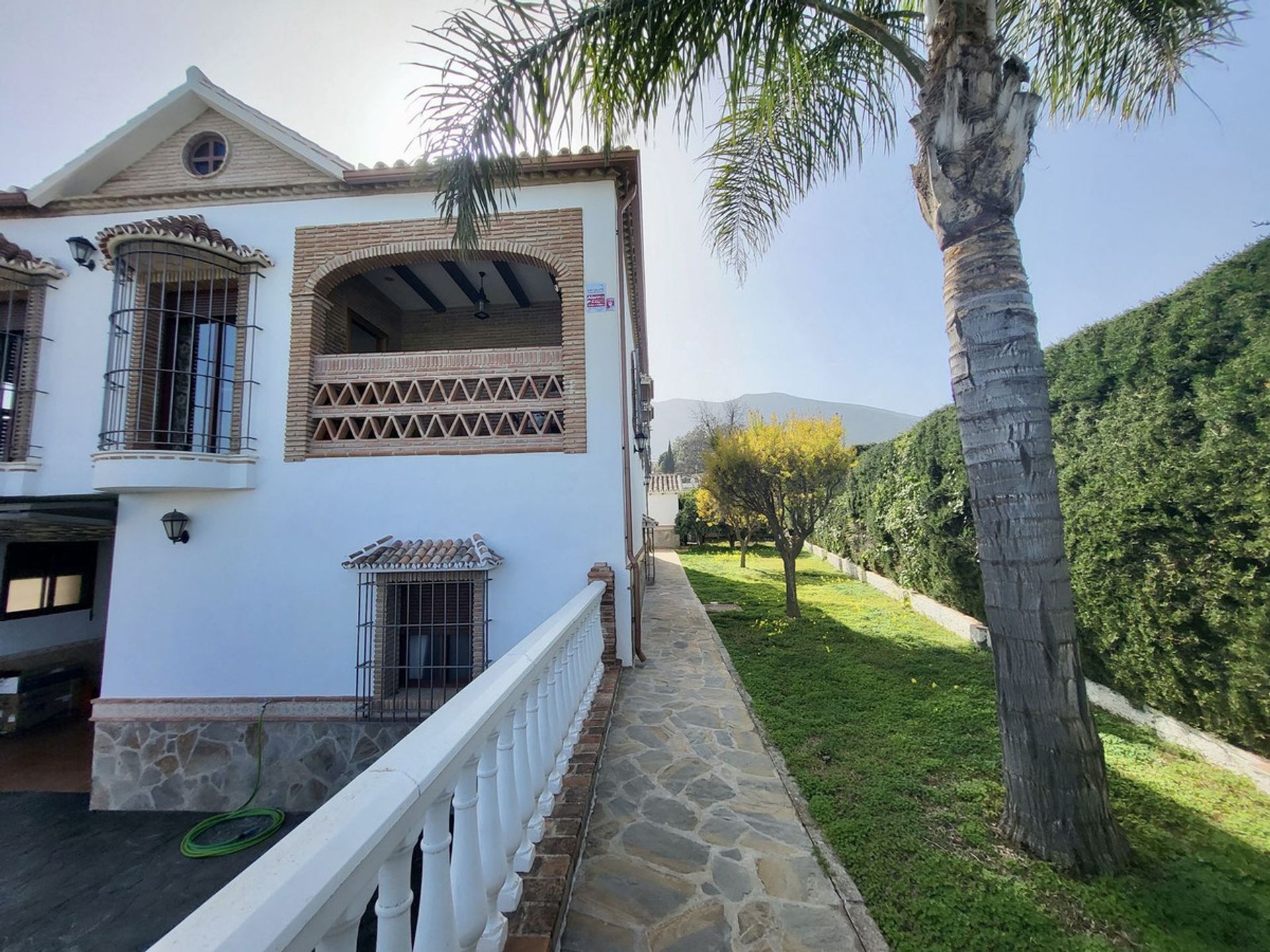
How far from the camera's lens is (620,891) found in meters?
2.70

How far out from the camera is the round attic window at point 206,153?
25.4ft

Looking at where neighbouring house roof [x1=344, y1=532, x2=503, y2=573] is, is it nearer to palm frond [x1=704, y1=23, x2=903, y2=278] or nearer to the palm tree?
the palm tree

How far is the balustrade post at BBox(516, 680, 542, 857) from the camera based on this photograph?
2484 millimetres

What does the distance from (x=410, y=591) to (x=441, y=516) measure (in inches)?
46.5

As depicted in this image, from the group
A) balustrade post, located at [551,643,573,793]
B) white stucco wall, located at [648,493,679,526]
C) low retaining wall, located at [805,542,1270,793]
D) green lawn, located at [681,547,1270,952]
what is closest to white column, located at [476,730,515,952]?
balustrade post, located at [551,643,573,793]

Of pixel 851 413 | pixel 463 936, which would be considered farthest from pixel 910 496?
pixel 851 413

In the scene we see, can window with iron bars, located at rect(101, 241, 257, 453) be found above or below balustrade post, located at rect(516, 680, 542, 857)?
above

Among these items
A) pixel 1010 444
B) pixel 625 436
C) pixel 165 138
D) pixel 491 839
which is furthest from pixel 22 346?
pixel 1010 444

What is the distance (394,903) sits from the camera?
1.40 metres

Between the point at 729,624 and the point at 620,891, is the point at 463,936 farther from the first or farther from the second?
the point at 729,624

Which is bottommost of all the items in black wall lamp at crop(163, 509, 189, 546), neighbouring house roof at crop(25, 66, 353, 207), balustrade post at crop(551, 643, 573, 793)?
balustrade post at crop(551, 643, 573, 793)

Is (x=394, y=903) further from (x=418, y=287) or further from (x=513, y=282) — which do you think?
(x=418, y=287)

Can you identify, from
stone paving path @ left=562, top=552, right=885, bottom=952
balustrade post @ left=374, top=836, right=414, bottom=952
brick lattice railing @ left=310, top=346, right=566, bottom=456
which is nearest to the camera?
balustrade post @ left=374, top=836, right=414, bottom=952

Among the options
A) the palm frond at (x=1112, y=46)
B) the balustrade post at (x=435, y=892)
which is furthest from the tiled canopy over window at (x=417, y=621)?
the palm frond at (x=1112, y=46)
